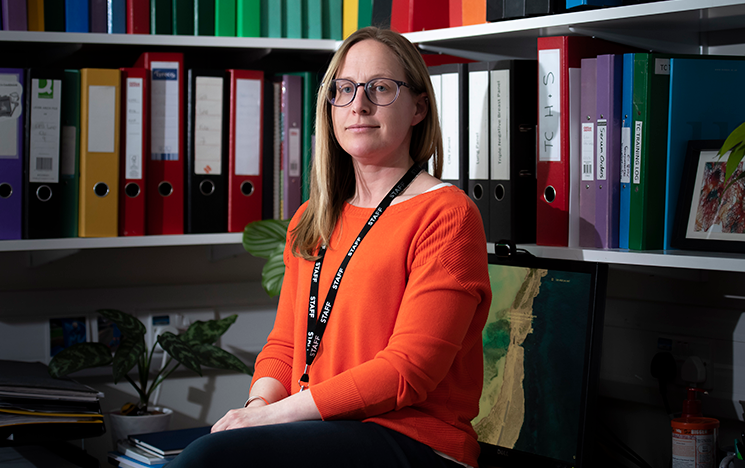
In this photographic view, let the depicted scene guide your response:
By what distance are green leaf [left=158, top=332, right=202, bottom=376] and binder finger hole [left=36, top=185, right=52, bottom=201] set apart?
39 centimetres

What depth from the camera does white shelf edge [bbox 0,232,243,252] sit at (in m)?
1.38

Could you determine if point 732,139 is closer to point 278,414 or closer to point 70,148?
point 278,414

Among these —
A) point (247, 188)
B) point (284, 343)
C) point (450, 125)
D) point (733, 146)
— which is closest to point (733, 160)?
point (733, 146)

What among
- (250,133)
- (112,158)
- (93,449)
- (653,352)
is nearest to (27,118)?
(112,158)

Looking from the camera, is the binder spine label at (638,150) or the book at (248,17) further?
the book at (248,17)

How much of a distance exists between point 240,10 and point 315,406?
3.21 ft

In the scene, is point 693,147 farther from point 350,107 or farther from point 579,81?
point 350,107

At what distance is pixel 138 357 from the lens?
1490mm

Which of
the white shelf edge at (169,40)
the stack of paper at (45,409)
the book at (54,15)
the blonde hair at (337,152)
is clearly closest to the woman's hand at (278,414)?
the blonde hair at (337,152)

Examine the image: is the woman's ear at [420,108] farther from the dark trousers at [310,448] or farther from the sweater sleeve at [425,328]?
the dark trousers at [310,448]

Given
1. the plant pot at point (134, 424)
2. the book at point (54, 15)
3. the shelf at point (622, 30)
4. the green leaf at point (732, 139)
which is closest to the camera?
the green leaf at point (732, 139)

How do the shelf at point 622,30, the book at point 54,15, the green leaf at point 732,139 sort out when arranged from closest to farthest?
1. the green leaf at point 732,139
2. the shelf at point 622,30
3. the book at point 54,15

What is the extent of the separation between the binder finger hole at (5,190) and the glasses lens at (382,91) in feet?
2.65

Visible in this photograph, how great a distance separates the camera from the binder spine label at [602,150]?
1.18 meters
